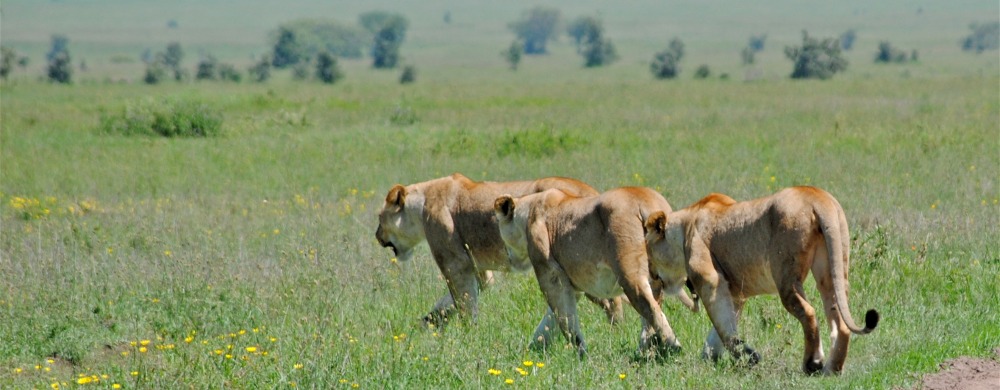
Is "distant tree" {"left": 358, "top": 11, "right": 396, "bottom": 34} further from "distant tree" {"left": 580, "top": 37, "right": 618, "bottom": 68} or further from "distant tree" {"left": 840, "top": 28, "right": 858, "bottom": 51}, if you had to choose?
"distant tree" {"left": 580, "top": 37, "right": 618, "bottom": 68}

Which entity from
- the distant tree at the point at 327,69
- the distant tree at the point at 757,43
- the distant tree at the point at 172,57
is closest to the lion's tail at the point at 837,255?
the distant tree at the point at 327,69

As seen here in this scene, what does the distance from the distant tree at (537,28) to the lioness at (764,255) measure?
133635mm

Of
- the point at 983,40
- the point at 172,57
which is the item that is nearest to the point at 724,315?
the point at 172,57

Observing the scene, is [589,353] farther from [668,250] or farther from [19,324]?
[19,324]

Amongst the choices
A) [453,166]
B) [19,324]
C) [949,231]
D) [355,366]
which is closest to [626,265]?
[355,366]

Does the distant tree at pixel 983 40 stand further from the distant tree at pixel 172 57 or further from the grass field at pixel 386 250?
the grass field at pixel 386 250

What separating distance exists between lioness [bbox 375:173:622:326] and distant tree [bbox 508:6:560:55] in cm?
13211

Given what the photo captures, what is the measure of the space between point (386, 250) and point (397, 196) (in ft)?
7.66

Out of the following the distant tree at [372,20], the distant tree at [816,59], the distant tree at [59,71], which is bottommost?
the distant tree at [372,20]

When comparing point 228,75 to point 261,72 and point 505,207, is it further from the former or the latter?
point 505,207

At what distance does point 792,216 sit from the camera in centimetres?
662

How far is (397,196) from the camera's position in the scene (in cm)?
895

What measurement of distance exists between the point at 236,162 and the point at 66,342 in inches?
453

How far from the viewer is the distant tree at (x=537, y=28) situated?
142625 millimetres
